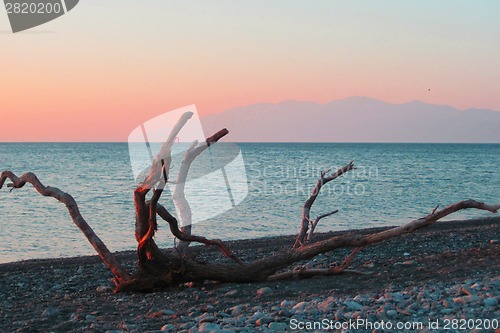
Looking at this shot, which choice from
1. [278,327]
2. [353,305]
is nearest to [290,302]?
[353,305]

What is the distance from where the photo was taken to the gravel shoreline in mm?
5570

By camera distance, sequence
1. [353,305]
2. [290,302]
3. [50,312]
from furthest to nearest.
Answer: [50,312], [290,302], [353,305]

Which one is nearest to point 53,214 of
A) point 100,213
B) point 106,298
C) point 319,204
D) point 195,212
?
point 100,213

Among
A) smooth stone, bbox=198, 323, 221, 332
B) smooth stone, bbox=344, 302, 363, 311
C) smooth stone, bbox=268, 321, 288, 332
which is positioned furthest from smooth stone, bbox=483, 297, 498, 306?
smooth stone, bbox=198, 323, 221, 332

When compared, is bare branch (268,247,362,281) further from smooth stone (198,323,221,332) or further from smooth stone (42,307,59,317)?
smooth stone (42,307,59,317)

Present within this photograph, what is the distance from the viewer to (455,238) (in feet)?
42.3

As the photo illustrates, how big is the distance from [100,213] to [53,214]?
5.82 feet

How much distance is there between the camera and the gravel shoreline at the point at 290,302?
18.3 ft

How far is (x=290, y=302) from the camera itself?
6594 mm

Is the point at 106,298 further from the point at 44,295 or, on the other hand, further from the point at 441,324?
the point at 441,324

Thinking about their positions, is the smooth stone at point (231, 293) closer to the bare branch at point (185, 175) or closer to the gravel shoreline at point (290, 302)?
the gravel shoreline at point (290, 302)

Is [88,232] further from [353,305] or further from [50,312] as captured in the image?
[353,305]

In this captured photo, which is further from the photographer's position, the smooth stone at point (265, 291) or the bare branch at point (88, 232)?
the bare branch at point (88, 232)

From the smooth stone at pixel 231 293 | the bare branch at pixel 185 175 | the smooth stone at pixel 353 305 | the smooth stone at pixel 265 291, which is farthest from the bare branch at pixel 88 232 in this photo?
the smooth stone at pixel 353 305
